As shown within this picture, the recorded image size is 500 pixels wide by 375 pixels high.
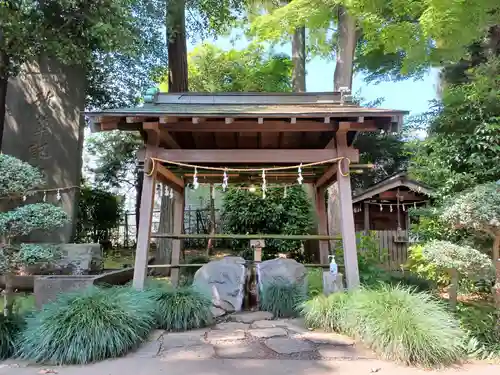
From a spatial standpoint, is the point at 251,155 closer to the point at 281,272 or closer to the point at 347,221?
the point at 347,221

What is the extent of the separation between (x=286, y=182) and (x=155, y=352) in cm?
522

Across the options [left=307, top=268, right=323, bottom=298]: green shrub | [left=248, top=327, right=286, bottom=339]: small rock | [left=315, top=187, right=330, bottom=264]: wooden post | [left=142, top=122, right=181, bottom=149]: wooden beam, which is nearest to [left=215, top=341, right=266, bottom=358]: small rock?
[left=248, top=327, right=286, bottom=339]: small rock

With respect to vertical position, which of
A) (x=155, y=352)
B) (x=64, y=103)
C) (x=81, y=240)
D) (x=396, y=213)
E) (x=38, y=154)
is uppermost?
(x=64, y=103)

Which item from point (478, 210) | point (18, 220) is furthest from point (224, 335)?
point (478, 210)

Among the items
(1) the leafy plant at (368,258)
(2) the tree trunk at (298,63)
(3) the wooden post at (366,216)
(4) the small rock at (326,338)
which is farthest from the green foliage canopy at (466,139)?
(2) the tree trunk at (298,63)

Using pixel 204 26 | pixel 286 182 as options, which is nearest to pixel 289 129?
pixel 286 182

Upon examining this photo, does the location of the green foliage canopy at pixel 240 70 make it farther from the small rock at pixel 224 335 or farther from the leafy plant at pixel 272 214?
the small rock at pixel 224 335

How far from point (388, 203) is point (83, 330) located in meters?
11.2

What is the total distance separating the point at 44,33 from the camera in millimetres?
8492

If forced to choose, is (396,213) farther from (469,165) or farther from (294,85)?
(469,165)

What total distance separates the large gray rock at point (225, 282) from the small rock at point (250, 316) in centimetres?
28

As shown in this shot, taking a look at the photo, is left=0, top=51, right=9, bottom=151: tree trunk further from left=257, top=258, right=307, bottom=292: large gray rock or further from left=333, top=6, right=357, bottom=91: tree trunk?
left=333, top=6, right=357, bottom=91: tree trunk

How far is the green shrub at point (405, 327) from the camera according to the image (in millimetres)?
3787

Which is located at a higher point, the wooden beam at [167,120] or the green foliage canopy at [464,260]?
the wooden beam at [167,120]
